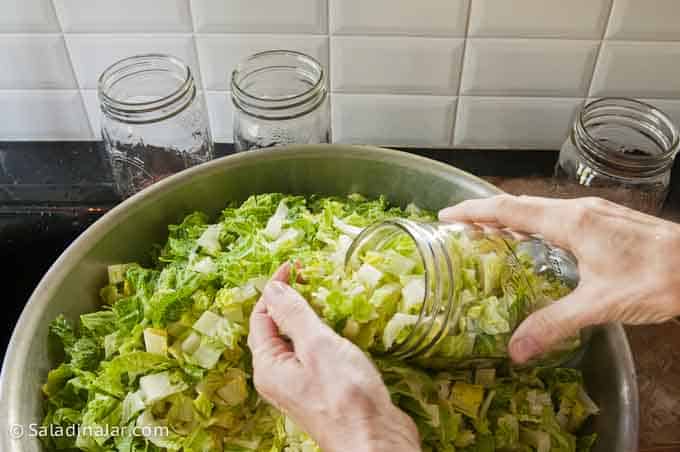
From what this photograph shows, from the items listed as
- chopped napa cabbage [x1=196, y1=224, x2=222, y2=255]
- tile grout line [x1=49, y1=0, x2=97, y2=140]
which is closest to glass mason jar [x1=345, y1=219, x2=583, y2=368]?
chopped napa cabbage [x1=196, y1=224, x2=222, y2=255]

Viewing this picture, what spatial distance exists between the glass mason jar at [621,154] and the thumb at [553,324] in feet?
1.27

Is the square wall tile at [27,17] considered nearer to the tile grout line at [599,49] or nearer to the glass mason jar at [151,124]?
the glass mason jar at [151,124]

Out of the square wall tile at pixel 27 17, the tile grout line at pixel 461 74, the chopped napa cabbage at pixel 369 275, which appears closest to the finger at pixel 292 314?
the chopped napa cabbage at pixel 369 275

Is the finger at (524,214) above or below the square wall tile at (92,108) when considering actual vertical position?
above

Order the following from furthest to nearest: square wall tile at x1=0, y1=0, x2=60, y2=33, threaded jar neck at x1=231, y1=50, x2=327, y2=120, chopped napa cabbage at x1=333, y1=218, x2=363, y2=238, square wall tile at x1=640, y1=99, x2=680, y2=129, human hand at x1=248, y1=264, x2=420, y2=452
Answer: square wall tile at x1=640, y1=99, x2=680, y2=129 < square wall tile at x1=0, y1=0, x2=60, y2=33 < threaded jar neck at x1=231, y1=50, x2=327, y2=120 < chopped napa cabbage at x1=333, y1=218, x2=363, y2=238 < human hand at x1=248, y1=264, x2=420, y2=452

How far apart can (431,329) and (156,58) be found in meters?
0.75

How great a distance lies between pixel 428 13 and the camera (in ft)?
4.17

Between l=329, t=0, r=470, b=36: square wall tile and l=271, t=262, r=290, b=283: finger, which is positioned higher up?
l=329, t=0, r=470, b=36: square wall tile

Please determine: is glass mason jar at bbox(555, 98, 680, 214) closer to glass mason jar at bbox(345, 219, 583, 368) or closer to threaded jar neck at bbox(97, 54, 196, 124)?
glass mason jar at bbox(345, 219, 583, 368)

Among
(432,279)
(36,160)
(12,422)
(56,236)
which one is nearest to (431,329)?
(432,279)

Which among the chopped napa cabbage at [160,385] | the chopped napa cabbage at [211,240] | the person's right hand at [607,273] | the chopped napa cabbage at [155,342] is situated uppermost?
the person's right hand at [607,273]

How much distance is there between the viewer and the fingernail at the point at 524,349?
89cm

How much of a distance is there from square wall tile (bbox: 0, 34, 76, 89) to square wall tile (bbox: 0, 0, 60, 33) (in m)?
0.02

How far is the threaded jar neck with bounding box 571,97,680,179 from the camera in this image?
1.17 m
